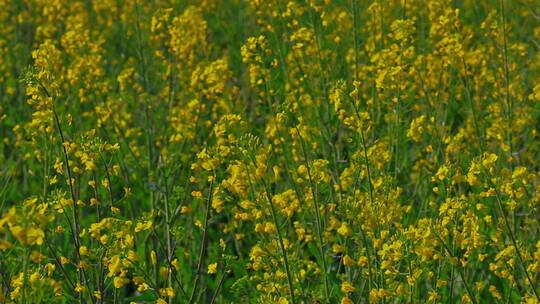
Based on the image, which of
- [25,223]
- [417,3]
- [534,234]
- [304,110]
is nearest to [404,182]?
[304,110]

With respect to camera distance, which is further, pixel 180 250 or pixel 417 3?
pixel 417 3

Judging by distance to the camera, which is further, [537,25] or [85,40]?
[537,25]

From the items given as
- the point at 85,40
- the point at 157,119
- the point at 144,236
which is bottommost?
the point at 144,236

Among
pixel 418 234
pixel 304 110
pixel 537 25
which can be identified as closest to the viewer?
pixel 418 234

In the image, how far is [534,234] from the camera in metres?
3.86

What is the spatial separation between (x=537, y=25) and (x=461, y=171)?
17.0 feet

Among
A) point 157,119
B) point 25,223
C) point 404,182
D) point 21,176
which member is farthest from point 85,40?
point 25,223

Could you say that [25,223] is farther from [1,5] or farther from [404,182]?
[1,5]

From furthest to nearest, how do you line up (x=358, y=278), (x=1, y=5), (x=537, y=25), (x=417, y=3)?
(x=537, y=25) < (x=1, y=5) < (x=417, y=3) < (x=358, y=278)

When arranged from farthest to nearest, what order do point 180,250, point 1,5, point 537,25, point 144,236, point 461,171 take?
point 537,25
point 1,5
point 144,236
point 180,250
point 461,171

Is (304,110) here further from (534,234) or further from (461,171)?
(461,171)

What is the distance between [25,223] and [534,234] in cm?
253

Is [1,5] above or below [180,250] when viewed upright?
above

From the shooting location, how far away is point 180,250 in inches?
167
